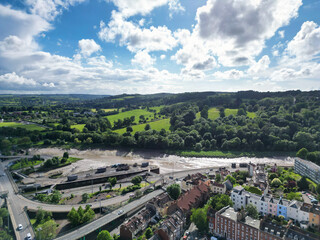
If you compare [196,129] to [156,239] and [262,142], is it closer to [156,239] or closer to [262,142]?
[262,142]

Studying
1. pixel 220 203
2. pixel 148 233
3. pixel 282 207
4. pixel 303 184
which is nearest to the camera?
pixel 148 233

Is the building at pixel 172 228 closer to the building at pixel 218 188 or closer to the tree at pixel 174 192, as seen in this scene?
the tree at pixel 174 192

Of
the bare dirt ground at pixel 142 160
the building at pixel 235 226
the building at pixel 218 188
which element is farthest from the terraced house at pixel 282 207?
the bare dirt ground at pixel 142 160

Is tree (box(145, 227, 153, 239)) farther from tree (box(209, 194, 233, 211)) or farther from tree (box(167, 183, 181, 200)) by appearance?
tree (box(209, 194, 233, 211))

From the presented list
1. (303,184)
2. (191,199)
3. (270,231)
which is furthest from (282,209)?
(303,184)

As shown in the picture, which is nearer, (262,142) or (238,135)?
(262,142)

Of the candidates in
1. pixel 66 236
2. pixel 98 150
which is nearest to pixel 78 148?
pixel 98 150

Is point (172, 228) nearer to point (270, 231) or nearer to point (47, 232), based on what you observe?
point (270, 231)
